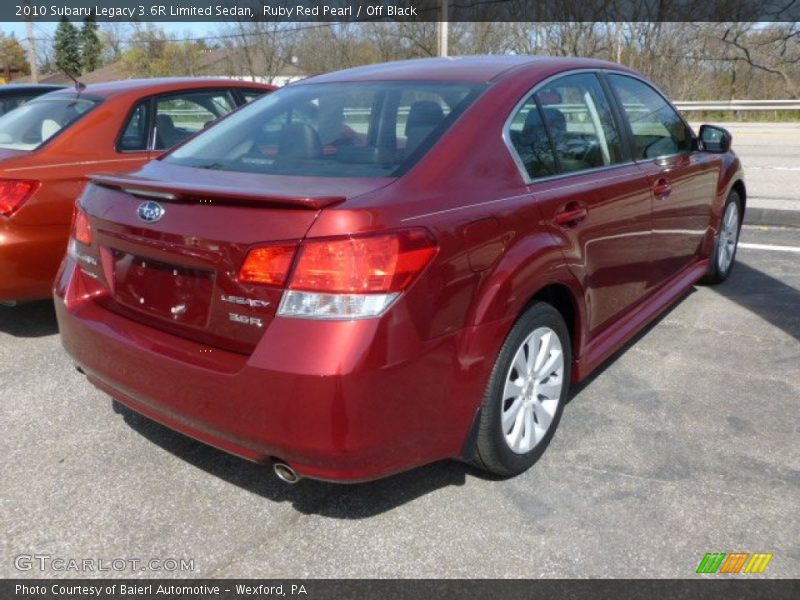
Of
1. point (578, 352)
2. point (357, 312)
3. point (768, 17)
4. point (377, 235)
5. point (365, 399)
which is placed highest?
point (768, 17)

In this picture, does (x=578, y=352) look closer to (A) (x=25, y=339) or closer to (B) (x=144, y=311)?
(B) (x=144, y=311)

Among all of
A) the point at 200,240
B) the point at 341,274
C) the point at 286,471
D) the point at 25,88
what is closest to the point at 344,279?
the point at 341,274

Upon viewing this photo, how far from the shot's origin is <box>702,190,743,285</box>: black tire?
5.26m

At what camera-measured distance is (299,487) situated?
289 centimetres

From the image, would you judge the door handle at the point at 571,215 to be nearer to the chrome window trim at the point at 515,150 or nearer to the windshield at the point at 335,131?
the chrome window trim at the point at 515,150

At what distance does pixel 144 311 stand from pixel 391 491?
3.77 ft

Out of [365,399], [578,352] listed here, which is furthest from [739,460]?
[365,399]

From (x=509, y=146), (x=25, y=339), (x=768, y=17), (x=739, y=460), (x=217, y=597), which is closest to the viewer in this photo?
(x=217, y=597)

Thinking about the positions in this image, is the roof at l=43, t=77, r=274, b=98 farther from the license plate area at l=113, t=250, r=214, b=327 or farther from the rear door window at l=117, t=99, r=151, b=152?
the license plate area at l=113, t=250, r=214, b=327

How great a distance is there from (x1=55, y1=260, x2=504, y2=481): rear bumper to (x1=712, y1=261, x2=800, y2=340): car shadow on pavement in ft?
10.1

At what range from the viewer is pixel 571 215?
300cm

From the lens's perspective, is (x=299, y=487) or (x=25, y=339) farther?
(x=25, y=339)

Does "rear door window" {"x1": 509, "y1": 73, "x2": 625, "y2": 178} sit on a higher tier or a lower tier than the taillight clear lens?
higher

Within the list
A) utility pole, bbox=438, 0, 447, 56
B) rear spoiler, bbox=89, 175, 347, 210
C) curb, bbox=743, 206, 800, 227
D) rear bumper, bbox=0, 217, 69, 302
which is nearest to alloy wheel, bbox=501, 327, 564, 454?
rear spoiler, bbox=89, 175, 347, 210
